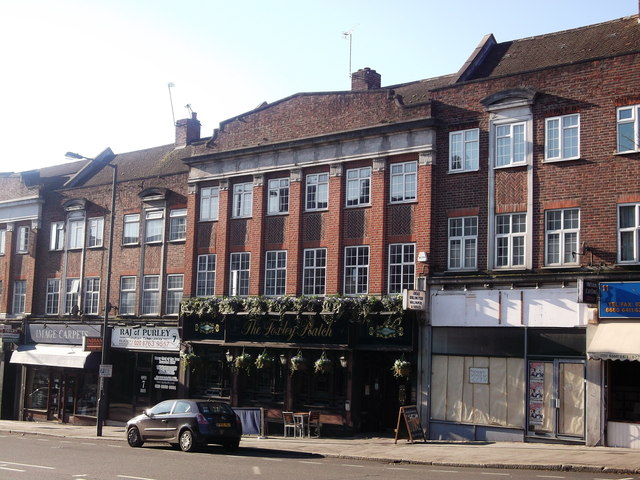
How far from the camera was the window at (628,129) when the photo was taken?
23656 mm

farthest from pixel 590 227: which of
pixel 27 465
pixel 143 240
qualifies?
pixel 143 240

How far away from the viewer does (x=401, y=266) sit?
2814 cm

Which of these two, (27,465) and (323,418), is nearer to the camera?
(27,465)

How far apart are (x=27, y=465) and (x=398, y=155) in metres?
15.7

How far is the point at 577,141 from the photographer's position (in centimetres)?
2488

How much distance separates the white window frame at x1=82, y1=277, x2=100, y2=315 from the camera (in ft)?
129

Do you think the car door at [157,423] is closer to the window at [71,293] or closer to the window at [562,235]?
the window at [562,235]

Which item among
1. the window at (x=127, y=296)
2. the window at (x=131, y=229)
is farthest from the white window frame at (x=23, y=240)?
the window at (x=127, y=296)

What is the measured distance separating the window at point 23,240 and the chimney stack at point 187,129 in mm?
10093

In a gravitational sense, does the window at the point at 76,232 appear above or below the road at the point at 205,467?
above

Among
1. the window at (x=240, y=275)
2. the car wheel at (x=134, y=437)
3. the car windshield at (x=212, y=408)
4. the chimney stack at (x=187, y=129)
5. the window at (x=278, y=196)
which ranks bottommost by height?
the car wheel at (x=134, y=437)

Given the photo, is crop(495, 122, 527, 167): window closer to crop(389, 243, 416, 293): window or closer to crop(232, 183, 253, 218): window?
crop(389, 243, 416, 293): window

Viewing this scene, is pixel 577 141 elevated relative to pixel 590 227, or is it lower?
elevated

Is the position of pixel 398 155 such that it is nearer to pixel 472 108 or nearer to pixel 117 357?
pixel 472 108
